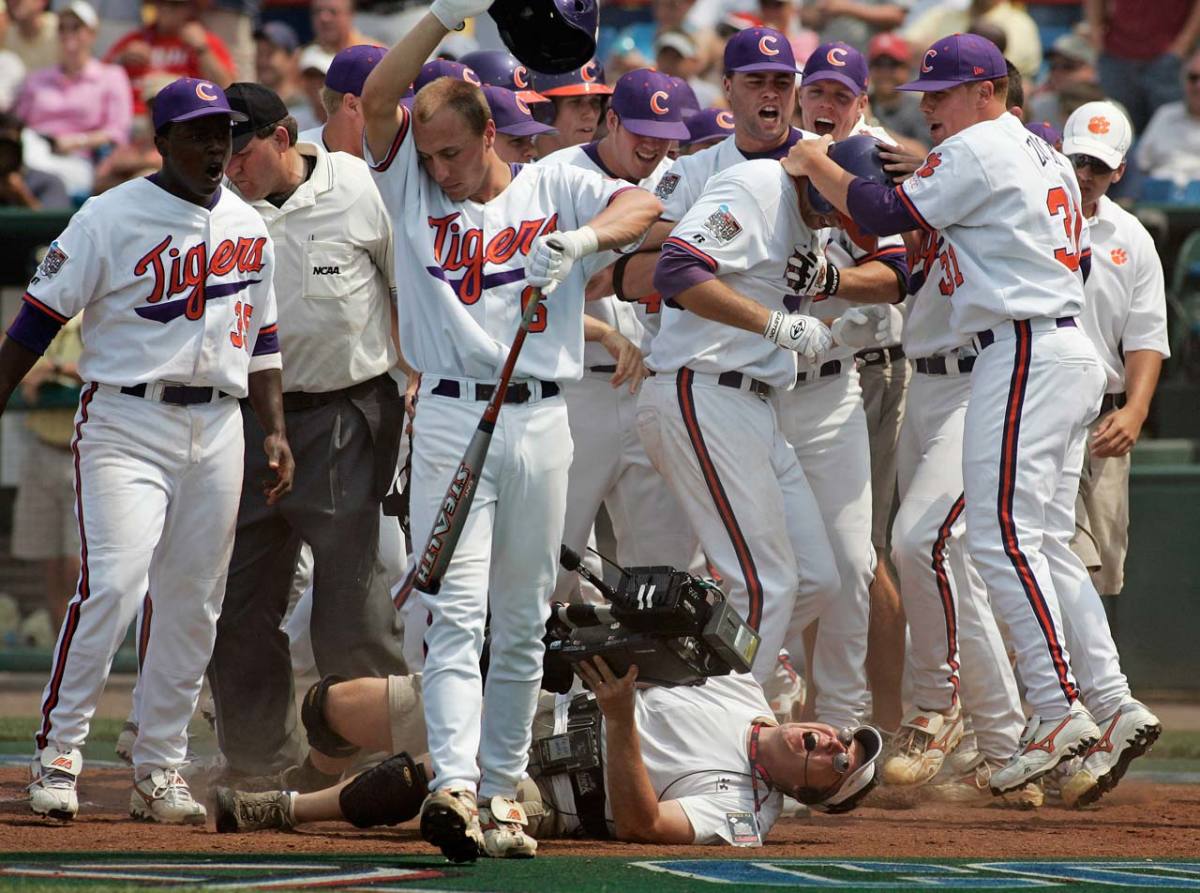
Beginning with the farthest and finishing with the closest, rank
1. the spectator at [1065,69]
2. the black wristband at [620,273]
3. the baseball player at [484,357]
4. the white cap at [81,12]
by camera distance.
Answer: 1. the white cap at [81,12]
2. the spectator at [1065,69]
3. the black wristband at [620,273]
4. the baseball player at [484,357]

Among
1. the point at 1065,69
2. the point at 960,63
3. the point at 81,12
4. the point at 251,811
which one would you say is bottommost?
the point at 251,811

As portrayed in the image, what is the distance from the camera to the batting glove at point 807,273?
20.0ft

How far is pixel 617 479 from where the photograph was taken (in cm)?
693

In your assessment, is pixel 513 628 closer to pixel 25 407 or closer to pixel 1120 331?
pixel 1120 331

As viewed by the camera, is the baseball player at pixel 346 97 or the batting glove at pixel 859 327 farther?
the baseball player at pixel 346 97

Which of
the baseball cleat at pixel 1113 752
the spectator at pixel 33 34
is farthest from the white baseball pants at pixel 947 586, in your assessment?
the spectator at pixel 33 34

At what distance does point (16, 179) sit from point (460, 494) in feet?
20.3

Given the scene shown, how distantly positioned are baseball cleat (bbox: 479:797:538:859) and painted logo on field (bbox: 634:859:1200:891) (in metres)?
0.30

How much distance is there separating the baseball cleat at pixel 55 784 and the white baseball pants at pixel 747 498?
201 cm

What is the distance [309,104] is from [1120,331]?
5.56 meters

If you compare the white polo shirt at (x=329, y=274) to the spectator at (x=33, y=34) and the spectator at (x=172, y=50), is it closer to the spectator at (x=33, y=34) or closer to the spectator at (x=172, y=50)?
the spectator at (x=172, y=50)

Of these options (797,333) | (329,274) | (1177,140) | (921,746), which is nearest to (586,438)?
(329,274)

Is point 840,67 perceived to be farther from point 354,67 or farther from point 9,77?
point 9,77

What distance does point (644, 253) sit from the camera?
6.37 meters
